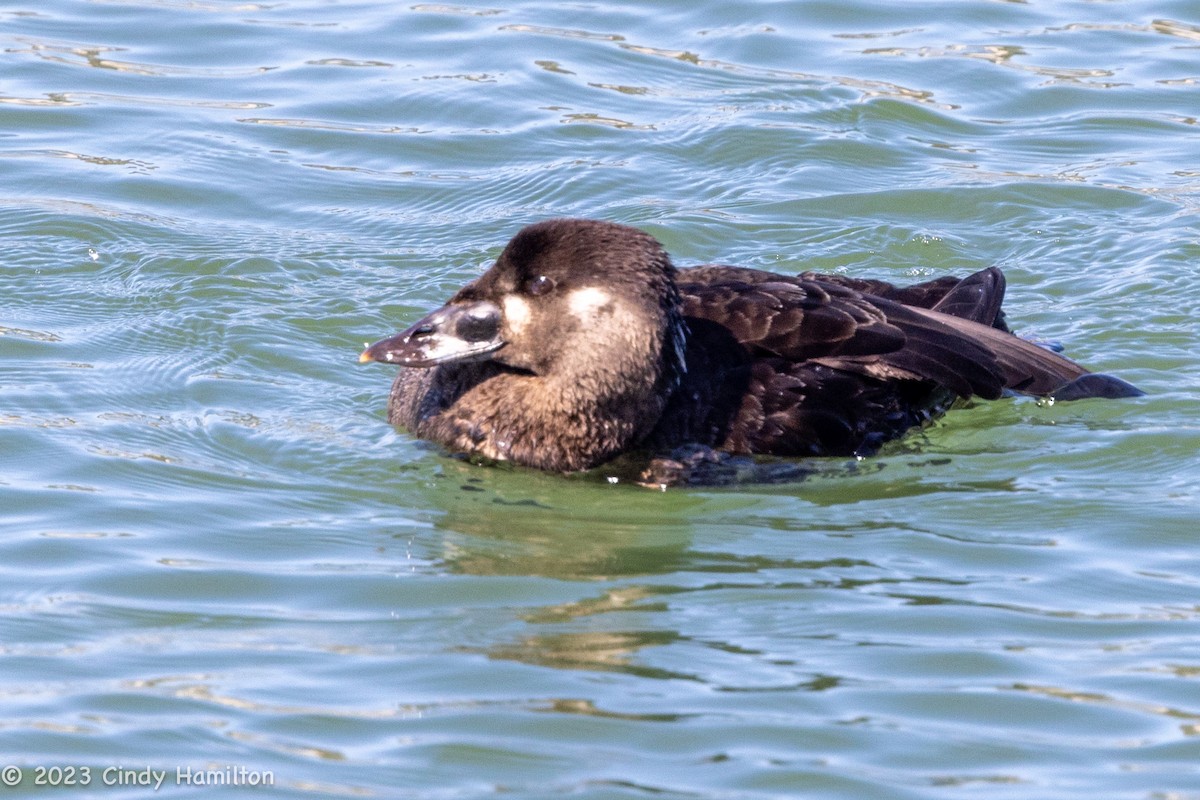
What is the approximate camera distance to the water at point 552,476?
547 cm

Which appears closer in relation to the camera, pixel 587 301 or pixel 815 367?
pixel 587 301

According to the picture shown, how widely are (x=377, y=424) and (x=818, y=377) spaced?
6.67 feet

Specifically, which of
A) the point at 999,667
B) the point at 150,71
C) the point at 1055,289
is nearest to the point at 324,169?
the point at 150,71

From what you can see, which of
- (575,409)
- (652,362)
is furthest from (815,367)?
(575,409)

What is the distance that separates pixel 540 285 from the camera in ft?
24.5

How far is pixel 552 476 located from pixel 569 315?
2.32ft

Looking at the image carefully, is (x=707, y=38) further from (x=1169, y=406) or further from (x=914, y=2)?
(x=1169, y=406)

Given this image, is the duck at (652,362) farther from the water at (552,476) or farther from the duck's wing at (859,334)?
the water at (552,476)

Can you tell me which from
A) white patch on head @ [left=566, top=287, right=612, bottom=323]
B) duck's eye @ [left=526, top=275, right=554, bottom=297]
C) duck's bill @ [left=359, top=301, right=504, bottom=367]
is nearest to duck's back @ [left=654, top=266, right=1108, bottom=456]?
white patch on head @ [left=566, top=287, right=612, bottom=323]

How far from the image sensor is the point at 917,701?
5.69 m

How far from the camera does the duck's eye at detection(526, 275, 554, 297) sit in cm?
746

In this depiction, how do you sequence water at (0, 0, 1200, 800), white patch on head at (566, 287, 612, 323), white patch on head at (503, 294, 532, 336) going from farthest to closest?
1. white patch on head at (503, 294, 532, 336)
2. white patch on head at (566, 287, 612, 323)
3. water at (0, 0, 1200, 800)

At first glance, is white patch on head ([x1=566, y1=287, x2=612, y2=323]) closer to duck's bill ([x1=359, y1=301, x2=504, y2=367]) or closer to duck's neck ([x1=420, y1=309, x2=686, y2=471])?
duck's neck ([x1=420, y1=309, x2=686, y2=471])

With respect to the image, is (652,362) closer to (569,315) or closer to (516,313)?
(569,315)
